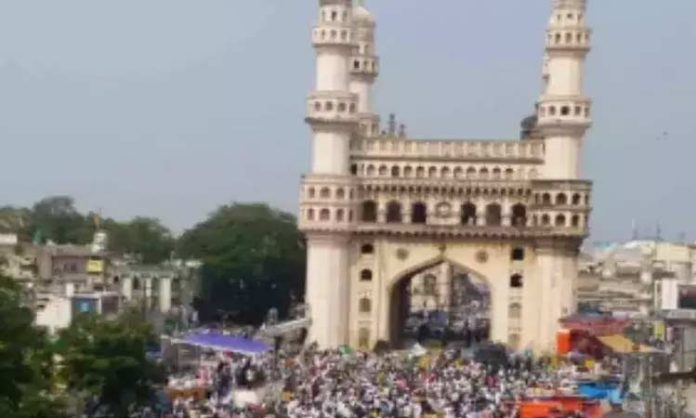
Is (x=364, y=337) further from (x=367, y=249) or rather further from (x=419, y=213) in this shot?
(x=419, y=213)

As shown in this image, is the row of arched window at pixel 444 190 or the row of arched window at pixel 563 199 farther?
the row of arched window at pixel 444 190

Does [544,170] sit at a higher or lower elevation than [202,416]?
higher

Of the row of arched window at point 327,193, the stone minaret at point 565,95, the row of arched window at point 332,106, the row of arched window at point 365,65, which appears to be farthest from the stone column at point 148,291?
the stone minaret at point 565,95

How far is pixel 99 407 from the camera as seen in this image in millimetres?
38688

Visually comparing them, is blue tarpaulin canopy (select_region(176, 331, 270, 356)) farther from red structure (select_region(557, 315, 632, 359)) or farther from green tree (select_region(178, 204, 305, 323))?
green tree (select_region(178, 204, 305, 323))

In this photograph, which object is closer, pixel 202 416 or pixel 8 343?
pixel 8 343

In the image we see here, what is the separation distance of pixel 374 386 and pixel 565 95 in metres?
23.5

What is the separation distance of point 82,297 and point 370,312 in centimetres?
1358

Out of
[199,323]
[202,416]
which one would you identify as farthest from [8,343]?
[199,323]

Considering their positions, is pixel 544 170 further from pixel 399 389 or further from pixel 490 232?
pixel 399 389

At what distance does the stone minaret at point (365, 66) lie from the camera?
7781cm

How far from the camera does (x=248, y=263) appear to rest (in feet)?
256

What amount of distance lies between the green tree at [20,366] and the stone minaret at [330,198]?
30.8 meters

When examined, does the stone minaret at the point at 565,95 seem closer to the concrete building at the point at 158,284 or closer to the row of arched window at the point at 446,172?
the row of arched window at the point at 446,172
